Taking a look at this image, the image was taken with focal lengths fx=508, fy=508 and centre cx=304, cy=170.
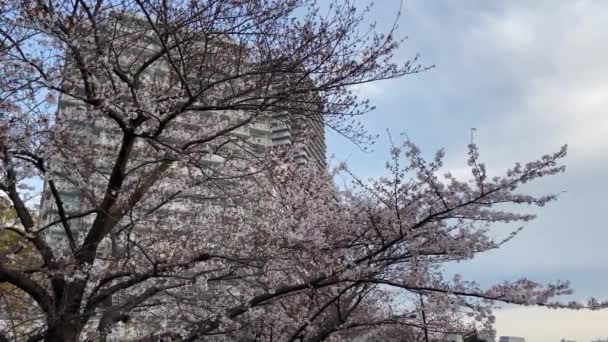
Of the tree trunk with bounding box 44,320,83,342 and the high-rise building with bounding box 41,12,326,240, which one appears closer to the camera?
the tree trunk with bounding box 44,320,83,342

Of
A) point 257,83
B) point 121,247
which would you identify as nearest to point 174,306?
point 121,247

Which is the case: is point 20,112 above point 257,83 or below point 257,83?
below

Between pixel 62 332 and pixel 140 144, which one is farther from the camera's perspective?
pixel 140 144

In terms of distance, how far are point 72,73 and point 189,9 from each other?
1.36 meters

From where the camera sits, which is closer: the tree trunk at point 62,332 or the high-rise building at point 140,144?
the tree trunk at point 62,332

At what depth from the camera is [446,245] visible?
18.8ft

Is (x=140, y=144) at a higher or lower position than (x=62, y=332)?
higher

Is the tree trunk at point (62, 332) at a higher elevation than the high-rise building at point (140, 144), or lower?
lower

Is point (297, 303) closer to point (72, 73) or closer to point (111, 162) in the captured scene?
point (111, 162)

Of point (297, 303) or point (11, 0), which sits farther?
point (297, 303)

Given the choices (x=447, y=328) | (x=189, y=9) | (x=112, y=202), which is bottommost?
(x=447, y=328)

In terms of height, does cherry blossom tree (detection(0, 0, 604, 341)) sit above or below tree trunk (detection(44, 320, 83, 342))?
above

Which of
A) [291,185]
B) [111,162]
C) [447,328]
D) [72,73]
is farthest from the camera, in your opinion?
[447,328]

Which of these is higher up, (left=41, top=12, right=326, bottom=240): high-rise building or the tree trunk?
(left=41, top=12, right=326, bottom=240): high-rise building
